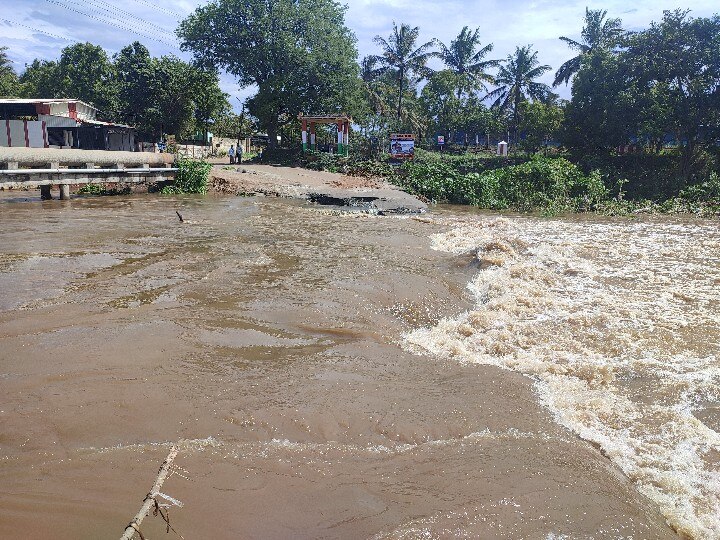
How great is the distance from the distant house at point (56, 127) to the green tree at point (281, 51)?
9.00m

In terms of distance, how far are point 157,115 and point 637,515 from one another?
35.3 metres

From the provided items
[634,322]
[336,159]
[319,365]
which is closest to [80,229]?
[319,365]

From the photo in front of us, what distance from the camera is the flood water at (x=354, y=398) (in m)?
3.00

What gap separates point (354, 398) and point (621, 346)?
3.29 meters

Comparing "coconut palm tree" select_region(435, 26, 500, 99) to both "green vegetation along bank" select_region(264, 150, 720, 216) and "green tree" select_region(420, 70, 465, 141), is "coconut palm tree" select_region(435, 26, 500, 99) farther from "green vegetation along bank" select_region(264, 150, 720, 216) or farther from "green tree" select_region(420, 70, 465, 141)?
"green vegetation along bank" select_region(264, 150, 720, 216)

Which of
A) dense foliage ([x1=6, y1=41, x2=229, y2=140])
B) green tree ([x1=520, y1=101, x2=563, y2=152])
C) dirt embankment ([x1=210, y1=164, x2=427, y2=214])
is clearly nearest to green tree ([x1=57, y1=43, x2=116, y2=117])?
dense foliage ([x1=6, y1=41, x2=229, y2=140])

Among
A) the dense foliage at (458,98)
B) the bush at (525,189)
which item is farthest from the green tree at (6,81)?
the bush at (525,189)

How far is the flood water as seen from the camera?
3.00m

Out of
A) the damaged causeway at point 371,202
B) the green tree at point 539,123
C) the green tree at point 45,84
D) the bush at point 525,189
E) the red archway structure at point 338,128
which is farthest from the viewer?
the green tree at point 45,84

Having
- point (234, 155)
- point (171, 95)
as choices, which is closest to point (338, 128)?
point (234, 155)

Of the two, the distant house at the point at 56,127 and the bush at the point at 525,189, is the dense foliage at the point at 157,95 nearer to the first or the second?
the distant house at the point at 56,127

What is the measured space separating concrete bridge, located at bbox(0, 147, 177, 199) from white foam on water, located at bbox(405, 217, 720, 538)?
1306 centimetres

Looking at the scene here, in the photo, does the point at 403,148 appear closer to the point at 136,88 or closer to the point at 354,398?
the point at 136,88

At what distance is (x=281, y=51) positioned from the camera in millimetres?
34688
